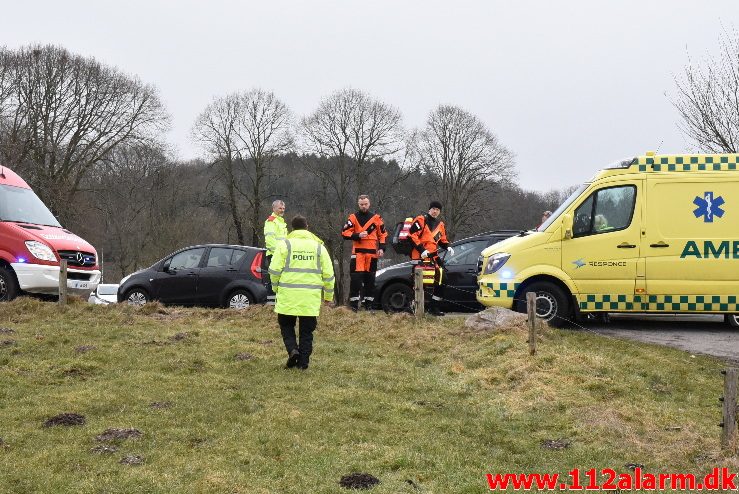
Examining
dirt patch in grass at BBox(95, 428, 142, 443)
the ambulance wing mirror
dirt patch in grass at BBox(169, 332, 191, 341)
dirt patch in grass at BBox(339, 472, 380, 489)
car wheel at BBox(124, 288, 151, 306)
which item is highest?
the ambulance wing mirror

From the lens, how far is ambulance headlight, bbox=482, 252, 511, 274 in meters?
11.4

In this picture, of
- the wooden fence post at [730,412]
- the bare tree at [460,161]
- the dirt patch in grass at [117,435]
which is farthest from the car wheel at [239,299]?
the bare tree at [460,161]

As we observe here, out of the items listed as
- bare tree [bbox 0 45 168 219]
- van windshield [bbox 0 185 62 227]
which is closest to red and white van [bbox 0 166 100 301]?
van windshield [bbox 0 185 62 227]

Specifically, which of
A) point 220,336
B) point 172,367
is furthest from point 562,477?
point 220,336

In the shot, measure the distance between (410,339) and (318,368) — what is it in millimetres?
2220

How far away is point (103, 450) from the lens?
217 inches

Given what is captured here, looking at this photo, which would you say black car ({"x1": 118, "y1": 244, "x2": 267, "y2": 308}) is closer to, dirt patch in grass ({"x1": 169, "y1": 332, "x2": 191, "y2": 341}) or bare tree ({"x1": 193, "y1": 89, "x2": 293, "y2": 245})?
dirt patch in grass ({"x1": 169, "y1": 332, "x2": 191, "y2": 341})

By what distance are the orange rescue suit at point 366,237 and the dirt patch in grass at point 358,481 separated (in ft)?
25.0

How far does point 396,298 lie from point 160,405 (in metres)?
7.66

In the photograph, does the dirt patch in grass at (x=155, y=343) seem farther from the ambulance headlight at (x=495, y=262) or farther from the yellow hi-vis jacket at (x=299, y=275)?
the ambulance headlight at (x=495, y=262)

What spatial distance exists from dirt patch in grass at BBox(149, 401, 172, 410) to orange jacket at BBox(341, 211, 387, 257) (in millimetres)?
5996

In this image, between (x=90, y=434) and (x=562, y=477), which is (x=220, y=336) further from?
(x=562, y=477)

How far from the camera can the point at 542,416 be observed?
6.77 meters

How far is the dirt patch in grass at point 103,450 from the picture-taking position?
17.9 feet
